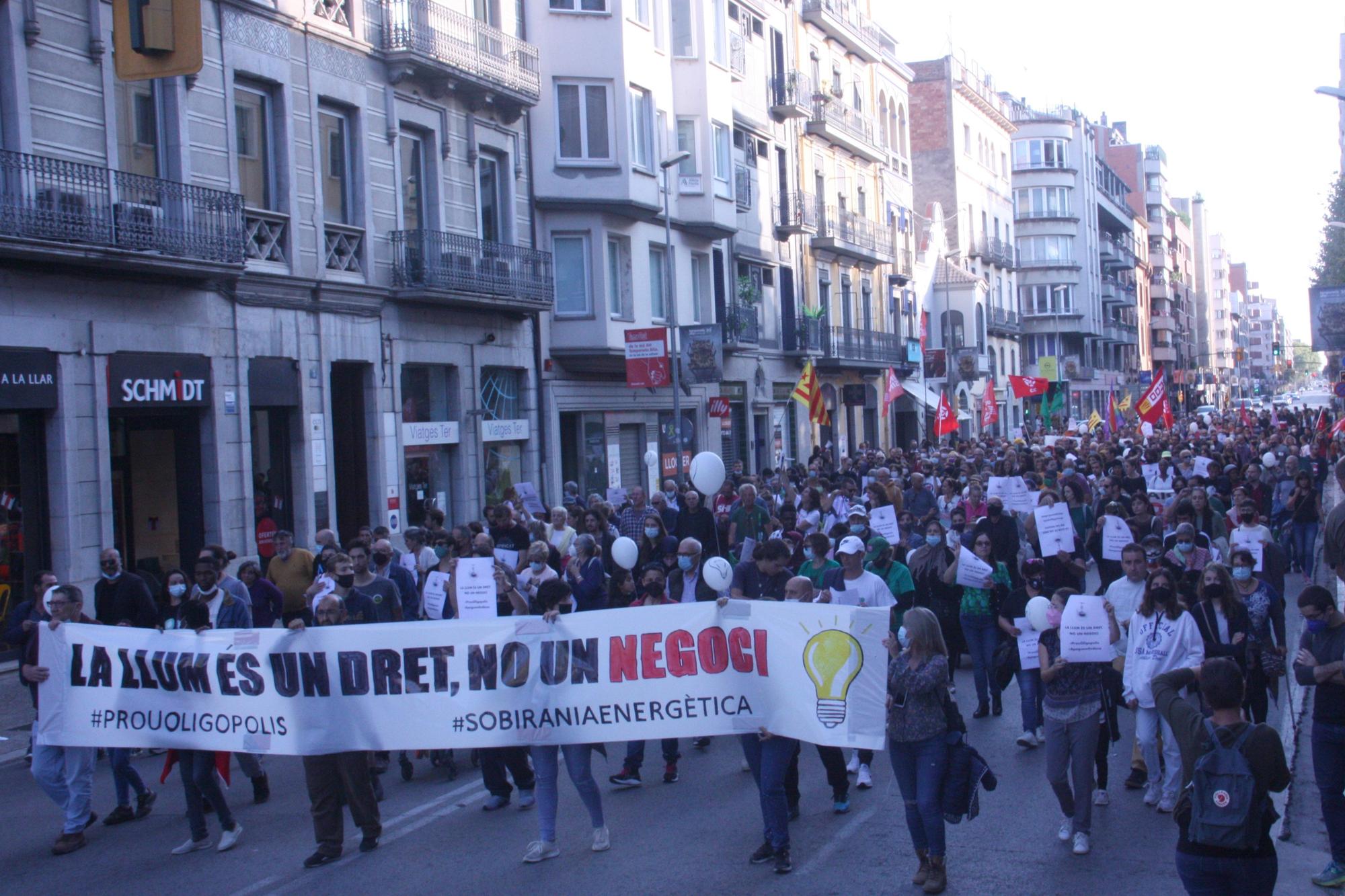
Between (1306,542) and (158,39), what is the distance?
15342mm

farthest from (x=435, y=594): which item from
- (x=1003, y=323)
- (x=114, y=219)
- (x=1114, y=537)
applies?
(x=1003, y=323)

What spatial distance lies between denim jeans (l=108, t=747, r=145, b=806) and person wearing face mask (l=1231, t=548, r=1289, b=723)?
7422 millimetres

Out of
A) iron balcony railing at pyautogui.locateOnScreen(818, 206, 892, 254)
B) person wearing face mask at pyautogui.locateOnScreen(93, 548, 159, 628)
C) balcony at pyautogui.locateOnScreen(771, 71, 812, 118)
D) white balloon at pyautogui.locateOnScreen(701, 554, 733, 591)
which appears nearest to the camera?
white balloon at pyautogui.locateOnScreen(701, 554, 733, 591)

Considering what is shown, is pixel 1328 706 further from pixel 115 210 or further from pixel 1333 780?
pixel 115 210

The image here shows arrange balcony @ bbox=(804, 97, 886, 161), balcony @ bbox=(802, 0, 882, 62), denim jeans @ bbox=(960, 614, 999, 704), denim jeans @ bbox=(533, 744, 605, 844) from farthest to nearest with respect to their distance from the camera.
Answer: balcony @ bbox=(802, 0, 882, 62), balcony @ bbox=(804, 97, 886, 161), denim jeans @ bbox=(960, 614, 999, 704), denim jeans @ bbox=(533, 744, 605, 844)

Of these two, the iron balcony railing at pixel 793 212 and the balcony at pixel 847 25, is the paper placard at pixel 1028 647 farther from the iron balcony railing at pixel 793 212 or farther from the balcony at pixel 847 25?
the balcony at pixel 847 25

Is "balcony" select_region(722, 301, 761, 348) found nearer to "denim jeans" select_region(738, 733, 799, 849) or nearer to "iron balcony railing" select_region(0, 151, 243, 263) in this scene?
"iron balcony railing" select_region(0, 151, 243, 263)

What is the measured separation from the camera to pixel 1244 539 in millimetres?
11875

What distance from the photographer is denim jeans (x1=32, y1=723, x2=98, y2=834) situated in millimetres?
8703

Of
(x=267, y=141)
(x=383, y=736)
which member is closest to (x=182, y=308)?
(x=267, y=141)

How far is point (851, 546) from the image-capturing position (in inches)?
379

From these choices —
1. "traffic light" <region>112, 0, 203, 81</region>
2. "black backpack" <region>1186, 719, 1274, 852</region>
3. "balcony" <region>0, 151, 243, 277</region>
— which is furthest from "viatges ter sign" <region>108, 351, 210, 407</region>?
"black backpack" <region>1186, 719, 1274, 852</region>

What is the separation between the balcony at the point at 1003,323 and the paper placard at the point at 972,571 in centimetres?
5280

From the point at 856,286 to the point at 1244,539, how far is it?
33237 mm
